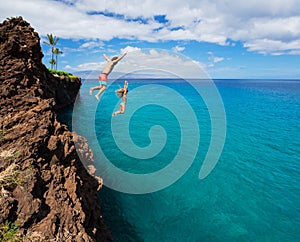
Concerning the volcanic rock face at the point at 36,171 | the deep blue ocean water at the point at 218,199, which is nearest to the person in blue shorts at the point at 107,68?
the volcanic rock face at the point at 36,171

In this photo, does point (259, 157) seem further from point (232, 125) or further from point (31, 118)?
point (31, 118)

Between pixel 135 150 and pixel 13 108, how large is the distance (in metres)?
16.2

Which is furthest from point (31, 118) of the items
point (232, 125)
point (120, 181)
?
point (232, 125)

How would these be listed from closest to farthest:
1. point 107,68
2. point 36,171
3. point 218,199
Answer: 1. point 36,171
2. point 107,68
3. point 218,199

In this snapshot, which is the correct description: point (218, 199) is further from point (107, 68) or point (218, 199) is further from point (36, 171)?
point (36, 171)

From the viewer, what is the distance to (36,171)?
6.43 m

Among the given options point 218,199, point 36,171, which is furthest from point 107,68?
point 218,199

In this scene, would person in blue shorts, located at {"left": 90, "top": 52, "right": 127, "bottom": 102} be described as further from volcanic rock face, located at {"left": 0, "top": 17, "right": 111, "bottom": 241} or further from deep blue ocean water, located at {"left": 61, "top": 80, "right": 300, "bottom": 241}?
deep blue ocean water, located at {"left": 61, "top": 80, "right": 300, "bottom": 241}

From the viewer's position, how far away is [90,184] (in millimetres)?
10688

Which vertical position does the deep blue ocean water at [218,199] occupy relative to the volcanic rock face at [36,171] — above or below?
below

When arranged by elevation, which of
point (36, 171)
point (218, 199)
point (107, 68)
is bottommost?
point (218, 199)

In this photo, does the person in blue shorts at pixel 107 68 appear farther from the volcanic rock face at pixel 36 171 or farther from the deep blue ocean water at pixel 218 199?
the deep blue ocean water at pixel 218 199

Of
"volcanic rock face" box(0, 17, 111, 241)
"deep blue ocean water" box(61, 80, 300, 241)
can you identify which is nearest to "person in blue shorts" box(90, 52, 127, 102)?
"volcanic rock face" box(0, 17, 111, 241)

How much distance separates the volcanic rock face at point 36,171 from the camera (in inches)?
218
